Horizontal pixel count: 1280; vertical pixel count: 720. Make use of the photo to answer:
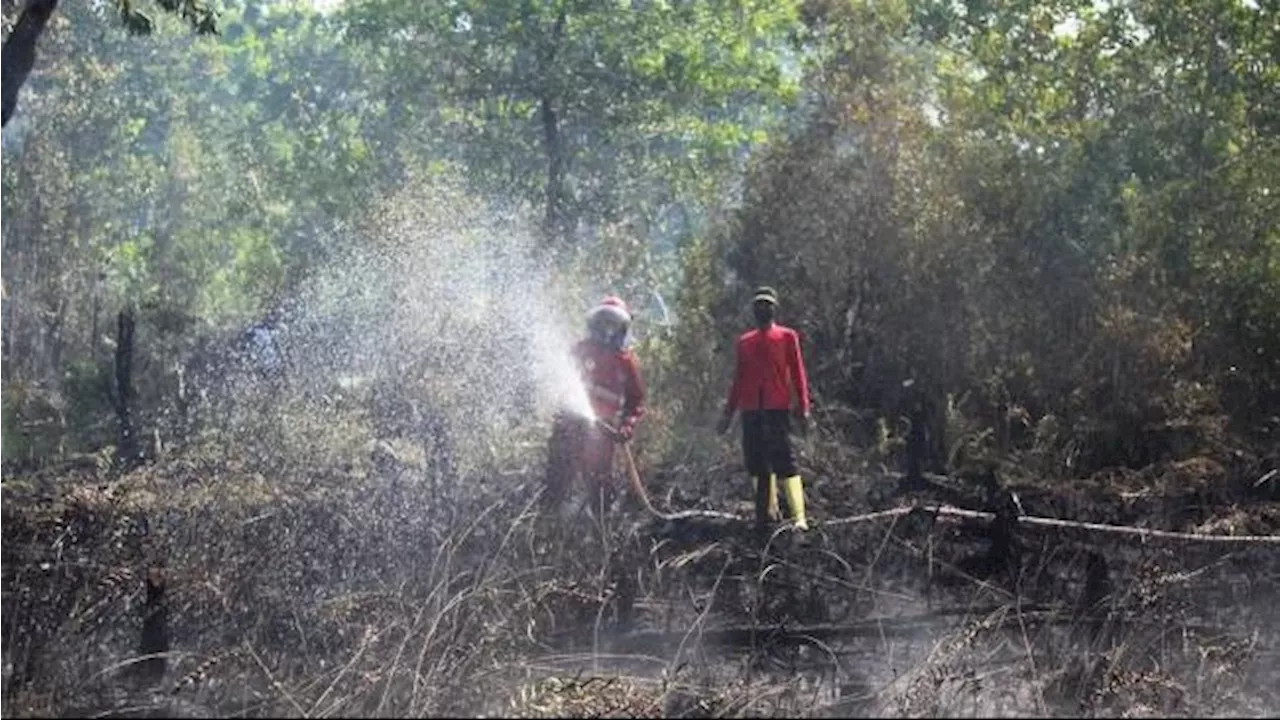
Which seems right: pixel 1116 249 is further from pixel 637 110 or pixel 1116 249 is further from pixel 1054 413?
pixel 637 110

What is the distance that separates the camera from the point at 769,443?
13.2 metres

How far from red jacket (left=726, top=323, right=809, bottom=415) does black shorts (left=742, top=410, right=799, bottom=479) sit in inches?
3.1

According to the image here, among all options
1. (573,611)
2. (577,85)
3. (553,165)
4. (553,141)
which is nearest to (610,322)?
(573,611)

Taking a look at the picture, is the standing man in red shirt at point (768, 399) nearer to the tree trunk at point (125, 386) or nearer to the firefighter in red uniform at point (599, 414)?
the firefighter in red uniform at point (599, 414)

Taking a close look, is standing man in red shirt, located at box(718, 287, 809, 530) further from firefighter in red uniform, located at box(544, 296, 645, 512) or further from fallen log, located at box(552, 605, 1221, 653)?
fallen log, located at box(552, 605, 1221, 653)

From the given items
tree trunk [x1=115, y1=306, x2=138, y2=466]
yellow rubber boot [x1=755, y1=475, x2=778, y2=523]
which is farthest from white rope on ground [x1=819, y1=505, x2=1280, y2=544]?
tree trunk [x1=115, y1=306, x2=138, y2=466]

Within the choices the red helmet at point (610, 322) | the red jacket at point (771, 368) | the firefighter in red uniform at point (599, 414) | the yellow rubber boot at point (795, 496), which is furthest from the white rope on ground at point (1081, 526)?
the red helmet at point (610, 322)

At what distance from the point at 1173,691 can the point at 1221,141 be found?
34.1 feet

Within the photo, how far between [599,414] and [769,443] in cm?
128

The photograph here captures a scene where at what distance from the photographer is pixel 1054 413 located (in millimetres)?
17828

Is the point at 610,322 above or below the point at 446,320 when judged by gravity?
below

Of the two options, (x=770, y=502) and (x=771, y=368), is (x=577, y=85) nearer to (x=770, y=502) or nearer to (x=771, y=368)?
(x=771, y=368)

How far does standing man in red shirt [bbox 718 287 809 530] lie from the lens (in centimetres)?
1319

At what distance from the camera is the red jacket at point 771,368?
13195 millimetres
